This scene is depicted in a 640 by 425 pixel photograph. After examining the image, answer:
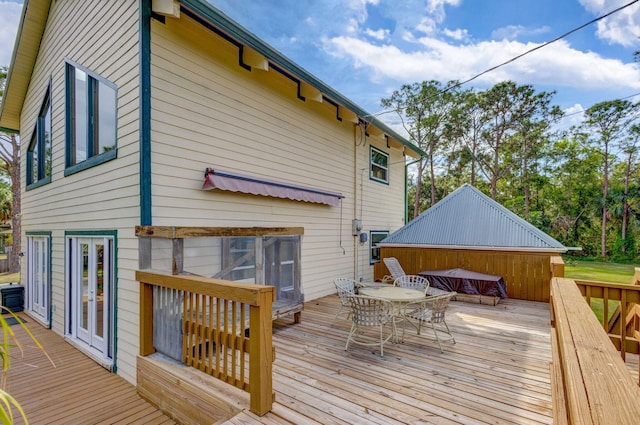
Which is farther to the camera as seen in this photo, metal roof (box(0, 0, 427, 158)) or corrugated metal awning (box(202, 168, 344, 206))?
corrugated metal awning (box(202, 168, 344, 206))

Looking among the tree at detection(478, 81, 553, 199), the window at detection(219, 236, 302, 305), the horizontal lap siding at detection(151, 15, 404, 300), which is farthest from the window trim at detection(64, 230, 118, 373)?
the tree at detection(478, 81, 553, 199)

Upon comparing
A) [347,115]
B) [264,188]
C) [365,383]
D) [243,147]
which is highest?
[347,115]

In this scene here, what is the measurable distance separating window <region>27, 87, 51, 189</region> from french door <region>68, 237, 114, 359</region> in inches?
91.1

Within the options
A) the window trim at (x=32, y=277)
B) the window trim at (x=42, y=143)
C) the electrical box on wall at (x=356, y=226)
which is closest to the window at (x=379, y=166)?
the electrical box on wall at (x=356, y=226)

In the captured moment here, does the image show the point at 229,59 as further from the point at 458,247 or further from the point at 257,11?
the point at 458,247

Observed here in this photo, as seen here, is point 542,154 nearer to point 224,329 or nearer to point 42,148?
point 224,329

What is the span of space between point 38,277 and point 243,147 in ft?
19.0

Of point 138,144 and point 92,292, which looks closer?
point 138,144

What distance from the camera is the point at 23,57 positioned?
702 cm

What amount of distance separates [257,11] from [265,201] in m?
5.89

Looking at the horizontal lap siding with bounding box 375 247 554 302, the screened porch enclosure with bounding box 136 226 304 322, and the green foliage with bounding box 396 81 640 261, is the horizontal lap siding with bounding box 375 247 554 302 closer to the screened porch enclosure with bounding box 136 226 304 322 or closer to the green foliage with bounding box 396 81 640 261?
the screened porch enclosure with bounding box 136 226 304 322

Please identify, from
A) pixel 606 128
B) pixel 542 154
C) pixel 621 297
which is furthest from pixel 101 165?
pixel 606 128

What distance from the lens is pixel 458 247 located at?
7.87 metres

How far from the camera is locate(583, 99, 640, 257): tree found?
1958 centimetres
